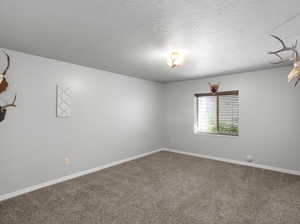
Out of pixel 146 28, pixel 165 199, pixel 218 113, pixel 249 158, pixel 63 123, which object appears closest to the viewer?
pixel 146 28

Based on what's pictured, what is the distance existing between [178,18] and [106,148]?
3140 millimetres

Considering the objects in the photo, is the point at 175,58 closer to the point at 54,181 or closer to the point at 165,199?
the point at 165,199

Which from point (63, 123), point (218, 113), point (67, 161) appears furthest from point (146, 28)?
point (218, 113)

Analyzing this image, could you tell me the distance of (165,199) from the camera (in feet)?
7.79

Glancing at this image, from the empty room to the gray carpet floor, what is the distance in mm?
19

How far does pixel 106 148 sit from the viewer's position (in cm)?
377

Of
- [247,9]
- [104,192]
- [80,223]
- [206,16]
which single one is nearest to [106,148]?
[104,192]

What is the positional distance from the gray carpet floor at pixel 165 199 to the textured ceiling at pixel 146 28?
2.29 metres

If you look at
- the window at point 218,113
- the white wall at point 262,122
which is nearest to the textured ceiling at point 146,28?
the white wall at point 262,122

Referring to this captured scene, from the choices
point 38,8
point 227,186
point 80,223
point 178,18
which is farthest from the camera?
point 227,186

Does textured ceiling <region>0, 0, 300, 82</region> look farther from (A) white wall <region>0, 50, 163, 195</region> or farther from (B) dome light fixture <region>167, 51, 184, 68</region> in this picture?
(A) white wall <region>0, 50, 163, 195</region>

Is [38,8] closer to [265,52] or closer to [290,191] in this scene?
[265,52]

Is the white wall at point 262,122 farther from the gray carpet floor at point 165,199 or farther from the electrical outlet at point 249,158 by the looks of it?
the gray carpet floor at point 165,199

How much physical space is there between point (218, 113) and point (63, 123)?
3870mm
